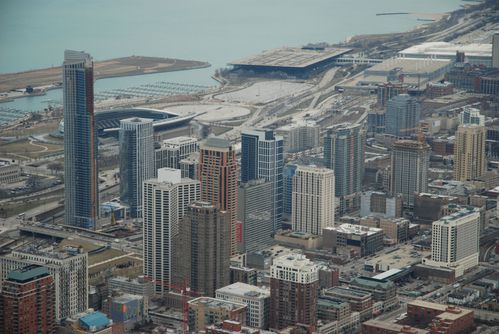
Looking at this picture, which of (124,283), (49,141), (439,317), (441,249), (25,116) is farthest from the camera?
(25,116)

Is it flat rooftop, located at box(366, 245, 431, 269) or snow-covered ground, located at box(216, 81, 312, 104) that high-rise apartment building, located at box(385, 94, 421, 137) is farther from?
flat rooftop, located at box(366, 245, 431, 269)

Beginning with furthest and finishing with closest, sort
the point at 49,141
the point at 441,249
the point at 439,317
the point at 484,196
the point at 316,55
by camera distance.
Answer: the point at 316,55
the point at 49,141
the point at 484,196
the point at 441,249
the point at 439,317

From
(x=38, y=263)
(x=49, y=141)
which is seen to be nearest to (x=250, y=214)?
(x=38, y=263)

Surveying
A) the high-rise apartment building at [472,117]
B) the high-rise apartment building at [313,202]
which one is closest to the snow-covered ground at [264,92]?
the high-rise apartment building at [472,117]

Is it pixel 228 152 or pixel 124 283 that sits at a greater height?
pixel 228 152

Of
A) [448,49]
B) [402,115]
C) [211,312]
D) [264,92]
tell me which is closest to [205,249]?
[211,312]

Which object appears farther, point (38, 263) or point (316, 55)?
point (316, 55)

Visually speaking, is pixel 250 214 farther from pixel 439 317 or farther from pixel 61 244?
pixel 439 317

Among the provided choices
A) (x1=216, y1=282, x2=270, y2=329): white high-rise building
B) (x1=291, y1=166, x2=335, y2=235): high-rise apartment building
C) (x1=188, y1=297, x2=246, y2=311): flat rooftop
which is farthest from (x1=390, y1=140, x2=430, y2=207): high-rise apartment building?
(x1=188, y1=297, x2=246, y2=311): flat rooftop
